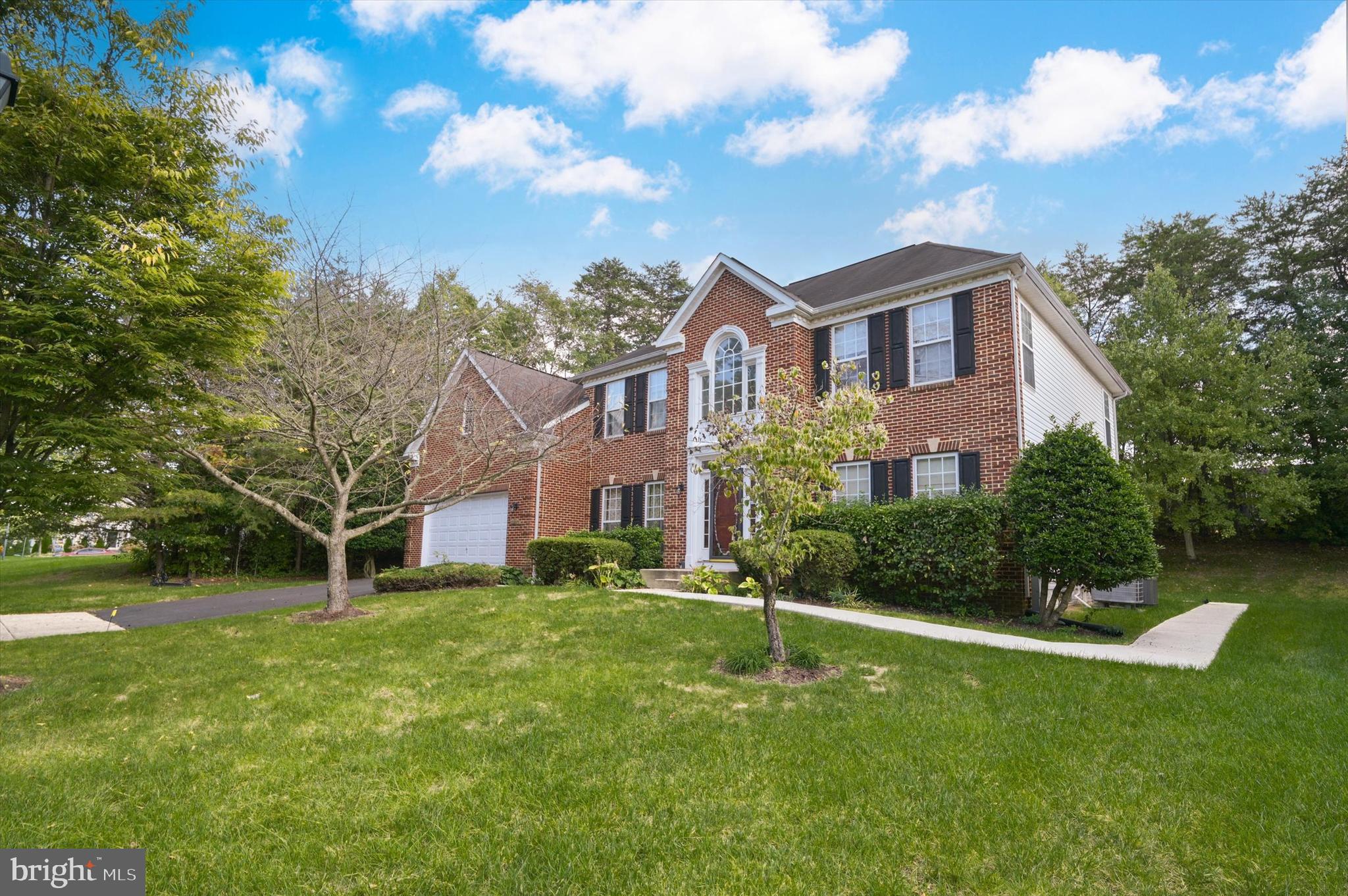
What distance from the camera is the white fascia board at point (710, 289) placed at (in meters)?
13.7

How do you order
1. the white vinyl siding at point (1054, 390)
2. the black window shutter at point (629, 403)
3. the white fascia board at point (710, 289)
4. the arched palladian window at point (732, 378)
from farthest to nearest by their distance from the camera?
1. the black window shutter at point (629, 403)
2. the arched palladian window at point (732, 378)
3. the white fascia board at point (710, 289)
4. the white vinyl siding at point (1054, 390)

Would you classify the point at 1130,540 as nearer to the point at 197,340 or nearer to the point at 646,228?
the point at 197,340

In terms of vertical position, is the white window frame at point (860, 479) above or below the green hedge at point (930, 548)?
above

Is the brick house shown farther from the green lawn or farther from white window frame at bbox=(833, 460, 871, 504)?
the green lawn

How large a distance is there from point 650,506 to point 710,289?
527cm

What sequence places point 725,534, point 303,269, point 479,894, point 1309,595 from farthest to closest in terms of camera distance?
1. point 1309,595
2. point 725,534
3. point 303,269
4. point 479,894

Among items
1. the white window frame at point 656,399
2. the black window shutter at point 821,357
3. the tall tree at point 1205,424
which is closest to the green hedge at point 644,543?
the white window frame at point 656,399

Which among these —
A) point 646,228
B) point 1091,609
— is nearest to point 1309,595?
point 1091,609

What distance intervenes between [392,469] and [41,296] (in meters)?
8.20

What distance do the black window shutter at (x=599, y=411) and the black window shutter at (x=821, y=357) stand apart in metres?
6.25

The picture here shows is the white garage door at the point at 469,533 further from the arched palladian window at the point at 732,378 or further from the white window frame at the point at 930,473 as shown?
the white window frame at the point at 930,473

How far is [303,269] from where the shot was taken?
924 cm

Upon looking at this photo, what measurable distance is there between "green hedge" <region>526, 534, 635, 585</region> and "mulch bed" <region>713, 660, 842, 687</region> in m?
6.98

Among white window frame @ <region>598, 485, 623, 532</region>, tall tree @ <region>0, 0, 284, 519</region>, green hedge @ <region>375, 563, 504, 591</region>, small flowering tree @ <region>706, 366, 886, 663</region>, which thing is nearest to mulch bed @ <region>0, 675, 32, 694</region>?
tall tree @ <region>0, 0, 284, 519</region>
